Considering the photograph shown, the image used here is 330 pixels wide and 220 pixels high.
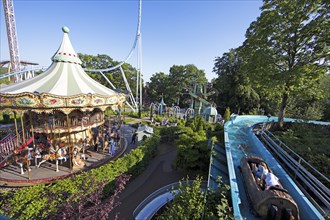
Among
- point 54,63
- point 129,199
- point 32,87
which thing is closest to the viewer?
point 129,199

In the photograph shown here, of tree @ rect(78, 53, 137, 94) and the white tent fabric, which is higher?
tree @ rect(78, 53, 137, 94)

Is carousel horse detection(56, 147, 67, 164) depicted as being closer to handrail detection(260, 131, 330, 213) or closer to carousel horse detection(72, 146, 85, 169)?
carousel horse detection(72, 146, 85, 169)

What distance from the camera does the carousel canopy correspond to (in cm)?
863

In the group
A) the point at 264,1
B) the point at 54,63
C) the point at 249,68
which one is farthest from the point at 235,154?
the point at 54,63

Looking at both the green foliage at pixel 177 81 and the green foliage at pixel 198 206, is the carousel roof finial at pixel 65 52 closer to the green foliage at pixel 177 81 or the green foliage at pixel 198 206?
the green foliage at pixel 198 206

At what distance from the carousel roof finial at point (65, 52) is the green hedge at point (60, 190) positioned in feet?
25.9

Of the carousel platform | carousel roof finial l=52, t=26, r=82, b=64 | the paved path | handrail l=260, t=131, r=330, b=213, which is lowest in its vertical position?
the paved path

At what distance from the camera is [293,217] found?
12.3ft

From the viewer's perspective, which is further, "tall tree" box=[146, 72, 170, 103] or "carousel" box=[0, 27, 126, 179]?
"tall tree" box=[146, 72, 170, 103]

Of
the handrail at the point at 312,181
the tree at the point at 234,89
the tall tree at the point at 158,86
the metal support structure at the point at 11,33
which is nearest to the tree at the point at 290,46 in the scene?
the handrail at the point at 312,181

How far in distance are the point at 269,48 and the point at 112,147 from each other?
1271cm

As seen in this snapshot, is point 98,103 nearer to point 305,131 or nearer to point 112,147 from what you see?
point 112,147

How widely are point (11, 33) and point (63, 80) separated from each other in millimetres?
36825

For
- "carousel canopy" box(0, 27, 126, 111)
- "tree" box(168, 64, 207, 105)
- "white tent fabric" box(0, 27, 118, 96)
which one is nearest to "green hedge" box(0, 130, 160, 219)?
"carousel canopy" box(0, 27, 126, 111)
